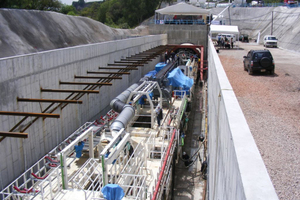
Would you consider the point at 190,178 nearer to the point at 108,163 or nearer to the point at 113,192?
the point at 108,163

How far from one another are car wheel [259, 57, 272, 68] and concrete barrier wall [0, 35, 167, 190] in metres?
11.1

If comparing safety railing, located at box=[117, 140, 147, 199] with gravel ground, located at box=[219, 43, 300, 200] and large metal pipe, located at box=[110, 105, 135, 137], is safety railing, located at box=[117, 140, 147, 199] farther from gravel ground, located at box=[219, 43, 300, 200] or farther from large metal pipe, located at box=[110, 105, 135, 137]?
gravel ground, located at box=[219, 43, 300, 200]

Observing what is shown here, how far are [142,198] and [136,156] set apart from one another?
1891 mm

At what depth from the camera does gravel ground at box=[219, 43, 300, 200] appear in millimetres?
6727

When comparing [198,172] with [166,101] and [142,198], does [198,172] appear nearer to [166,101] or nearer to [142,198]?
[166,101]

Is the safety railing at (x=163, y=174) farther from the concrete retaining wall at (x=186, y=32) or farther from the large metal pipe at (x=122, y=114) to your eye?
the concrete retaining wall at (x=186, y=32)

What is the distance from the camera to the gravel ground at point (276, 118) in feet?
22.1

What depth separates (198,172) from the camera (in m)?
18.1

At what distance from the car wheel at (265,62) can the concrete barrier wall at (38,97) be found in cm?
1114

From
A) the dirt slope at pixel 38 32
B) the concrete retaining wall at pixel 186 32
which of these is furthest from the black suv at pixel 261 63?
the concrete retaining wall at pixel 186 32

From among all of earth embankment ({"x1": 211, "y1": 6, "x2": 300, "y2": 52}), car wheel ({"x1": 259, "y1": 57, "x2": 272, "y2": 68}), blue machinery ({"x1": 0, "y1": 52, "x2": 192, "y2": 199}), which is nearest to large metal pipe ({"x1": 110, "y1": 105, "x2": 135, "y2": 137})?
blue machinery ({"x1": 0, "y1": 52, "x2": 192, "y2": 199})

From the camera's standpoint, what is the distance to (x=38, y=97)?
540 inches

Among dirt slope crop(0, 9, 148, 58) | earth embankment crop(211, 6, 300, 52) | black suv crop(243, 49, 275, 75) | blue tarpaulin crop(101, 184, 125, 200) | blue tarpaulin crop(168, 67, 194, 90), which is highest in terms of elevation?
earth embankment crop(211, 6, 300, 52)

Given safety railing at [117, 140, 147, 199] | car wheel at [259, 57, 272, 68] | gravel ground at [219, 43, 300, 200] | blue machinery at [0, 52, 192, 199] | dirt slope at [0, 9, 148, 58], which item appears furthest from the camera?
dirt slope at [0, 9, 148, 58]
